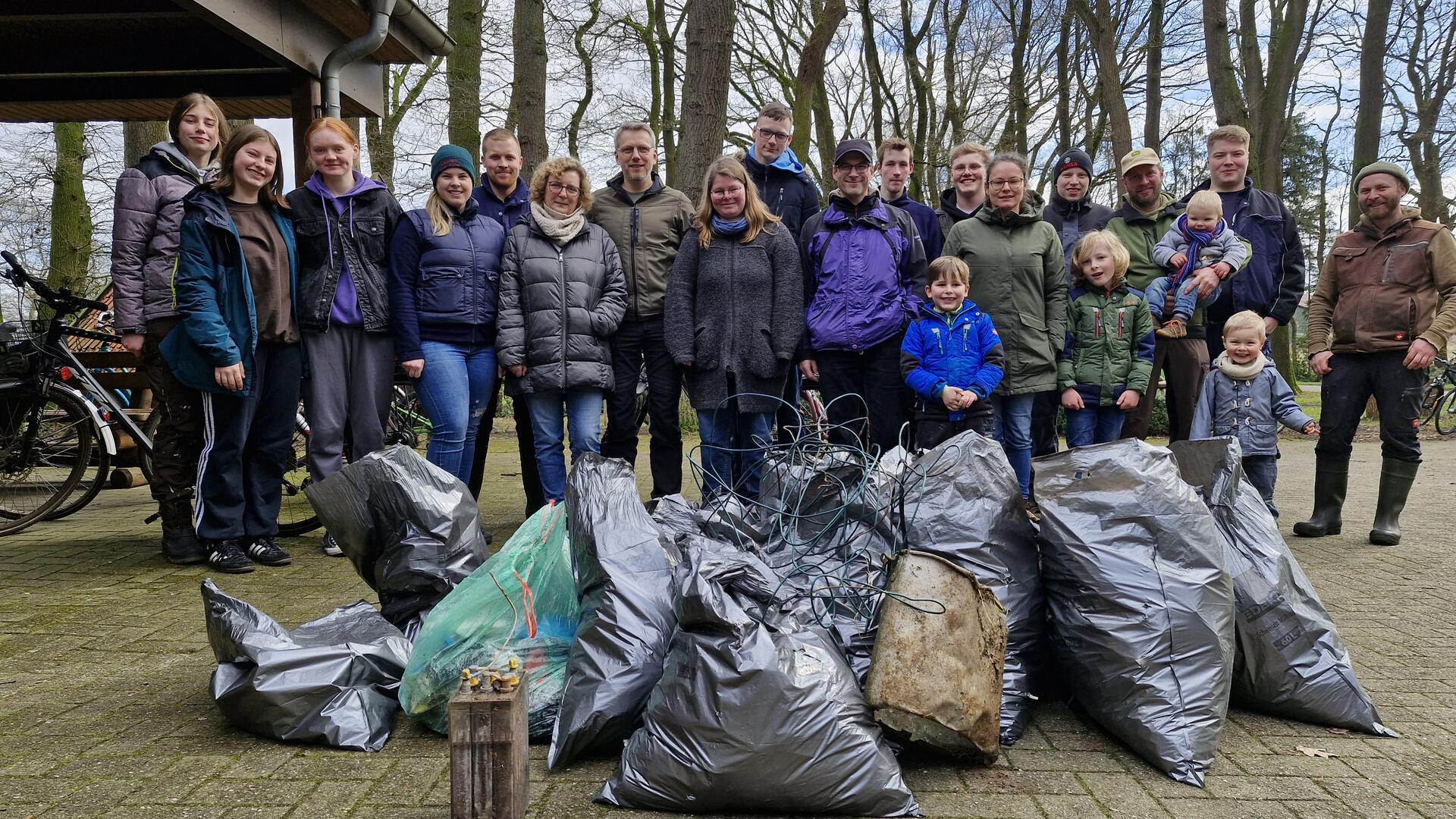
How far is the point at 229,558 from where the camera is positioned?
4445mm

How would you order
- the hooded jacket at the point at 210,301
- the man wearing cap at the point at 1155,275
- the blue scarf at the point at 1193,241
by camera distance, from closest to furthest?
the hooded jacket at the point at 210,301 → the blue scarf at the point at 1193,241 → the man wearing cap at the point at 1155,275

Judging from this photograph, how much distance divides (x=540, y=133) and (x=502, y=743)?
8307 millimetres

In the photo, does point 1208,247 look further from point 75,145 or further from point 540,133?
point 75,145

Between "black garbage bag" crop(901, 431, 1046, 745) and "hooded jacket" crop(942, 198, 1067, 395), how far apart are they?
1.69 meters

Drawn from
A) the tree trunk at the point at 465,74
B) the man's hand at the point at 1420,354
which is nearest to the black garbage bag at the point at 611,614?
the man's hand at the point at 1420,354

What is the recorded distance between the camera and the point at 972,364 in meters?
4.42

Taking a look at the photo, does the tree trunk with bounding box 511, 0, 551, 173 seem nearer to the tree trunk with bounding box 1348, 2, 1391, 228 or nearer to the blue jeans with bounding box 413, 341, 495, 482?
the blue jeans with bounding box 413, 341, 495, 482

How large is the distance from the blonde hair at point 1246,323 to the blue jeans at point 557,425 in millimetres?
3031

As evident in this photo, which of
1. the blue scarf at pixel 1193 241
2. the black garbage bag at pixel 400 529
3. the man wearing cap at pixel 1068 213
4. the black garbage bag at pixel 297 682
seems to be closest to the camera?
the black garbage bag at pixel 297 682

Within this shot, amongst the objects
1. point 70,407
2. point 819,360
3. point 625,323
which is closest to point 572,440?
point 625,323

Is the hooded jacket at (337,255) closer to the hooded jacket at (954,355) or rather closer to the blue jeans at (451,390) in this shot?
the blue jeans at (451,390)

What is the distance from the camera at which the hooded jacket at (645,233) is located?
477 cm

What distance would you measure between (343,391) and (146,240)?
109 centimetres

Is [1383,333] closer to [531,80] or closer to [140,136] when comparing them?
[531,80]
